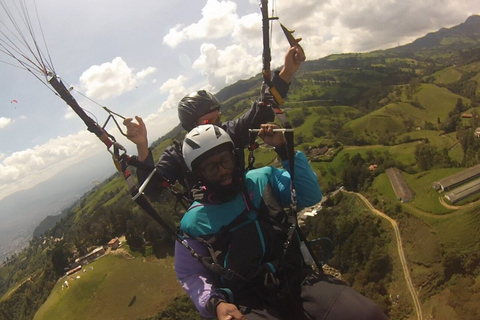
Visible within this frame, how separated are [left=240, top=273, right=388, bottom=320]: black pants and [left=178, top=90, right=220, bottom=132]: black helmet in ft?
9.00

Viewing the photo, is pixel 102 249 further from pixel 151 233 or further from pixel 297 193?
pixel 297 193

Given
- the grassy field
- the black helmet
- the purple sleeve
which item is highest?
the black helmet

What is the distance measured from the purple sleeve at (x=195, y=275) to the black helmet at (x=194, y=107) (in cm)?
198

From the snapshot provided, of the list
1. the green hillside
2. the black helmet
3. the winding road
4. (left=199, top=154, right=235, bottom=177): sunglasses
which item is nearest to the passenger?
(left=199, top=154, right=235, bottom=177): sunglasses

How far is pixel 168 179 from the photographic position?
144 inches

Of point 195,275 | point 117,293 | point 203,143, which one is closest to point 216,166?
point 203,143

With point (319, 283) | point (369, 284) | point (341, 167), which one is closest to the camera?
point (319, 283)

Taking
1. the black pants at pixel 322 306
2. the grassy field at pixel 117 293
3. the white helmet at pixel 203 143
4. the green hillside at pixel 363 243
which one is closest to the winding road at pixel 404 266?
the green hillside at pixel 363 243

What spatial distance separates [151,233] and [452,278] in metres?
43.9

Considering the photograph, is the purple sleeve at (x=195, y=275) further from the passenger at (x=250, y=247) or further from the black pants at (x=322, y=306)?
the black pants at (x=322, y=306)

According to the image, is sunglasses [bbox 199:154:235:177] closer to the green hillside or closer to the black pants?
the black pants

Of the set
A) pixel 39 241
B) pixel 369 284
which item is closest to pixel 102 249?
pixel 369 284

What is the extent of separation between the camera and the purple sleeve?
292 centimetres

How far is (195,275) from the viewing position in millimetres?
3146
